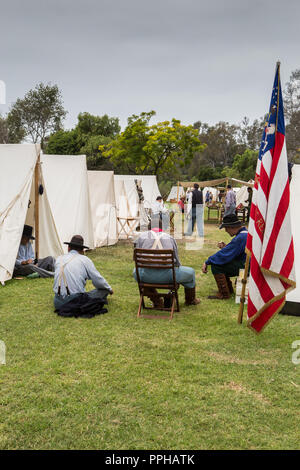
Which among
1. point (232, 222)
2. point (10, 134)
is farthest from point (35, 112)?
point (232, 222)

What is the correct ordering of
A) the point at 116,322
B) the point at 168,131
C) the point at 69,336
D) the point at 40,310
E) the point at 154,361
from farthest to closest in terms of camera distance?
the point at 168,131, the point at 40,310, the point at 116,322, the point at 69,336, the point at 154,361

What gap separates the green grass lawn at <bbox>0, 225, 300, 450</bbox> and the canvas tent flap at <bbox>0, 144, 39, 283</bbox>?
5.79ft

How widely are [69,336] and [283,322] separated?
2969mm

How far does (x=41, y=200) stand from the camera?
936cm

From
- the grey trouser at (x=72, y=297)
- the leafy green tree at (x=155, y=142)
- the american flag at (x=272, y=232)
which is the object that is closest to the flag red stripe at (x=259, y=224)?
the american flag at (x=272, y=232)

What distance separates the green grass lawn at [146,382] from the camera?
306 cm

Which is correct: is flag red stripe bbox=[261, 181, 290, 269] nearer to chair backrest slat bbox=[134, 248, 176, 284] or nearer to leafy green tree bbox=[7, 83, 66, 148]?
chair backrest slat bbox=[134, 248, 176, 284]

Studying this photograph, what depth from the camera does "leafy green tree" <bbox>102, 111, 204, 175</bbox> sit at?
34.8 meters

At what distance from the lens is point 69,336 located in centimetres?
507

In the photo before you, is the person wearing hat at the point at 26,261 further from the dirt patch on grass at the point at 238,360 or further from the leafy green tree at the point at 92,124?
the leafy green tree at the point at 92,124

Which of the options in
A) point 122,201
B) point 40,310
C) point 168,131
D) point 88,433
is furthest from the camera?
point 168,131

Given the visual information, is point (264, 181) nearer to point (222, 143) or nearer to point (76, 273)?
point (76, 273)

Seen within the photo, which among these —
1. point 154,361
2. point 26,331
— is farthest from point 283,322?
point 26,331
